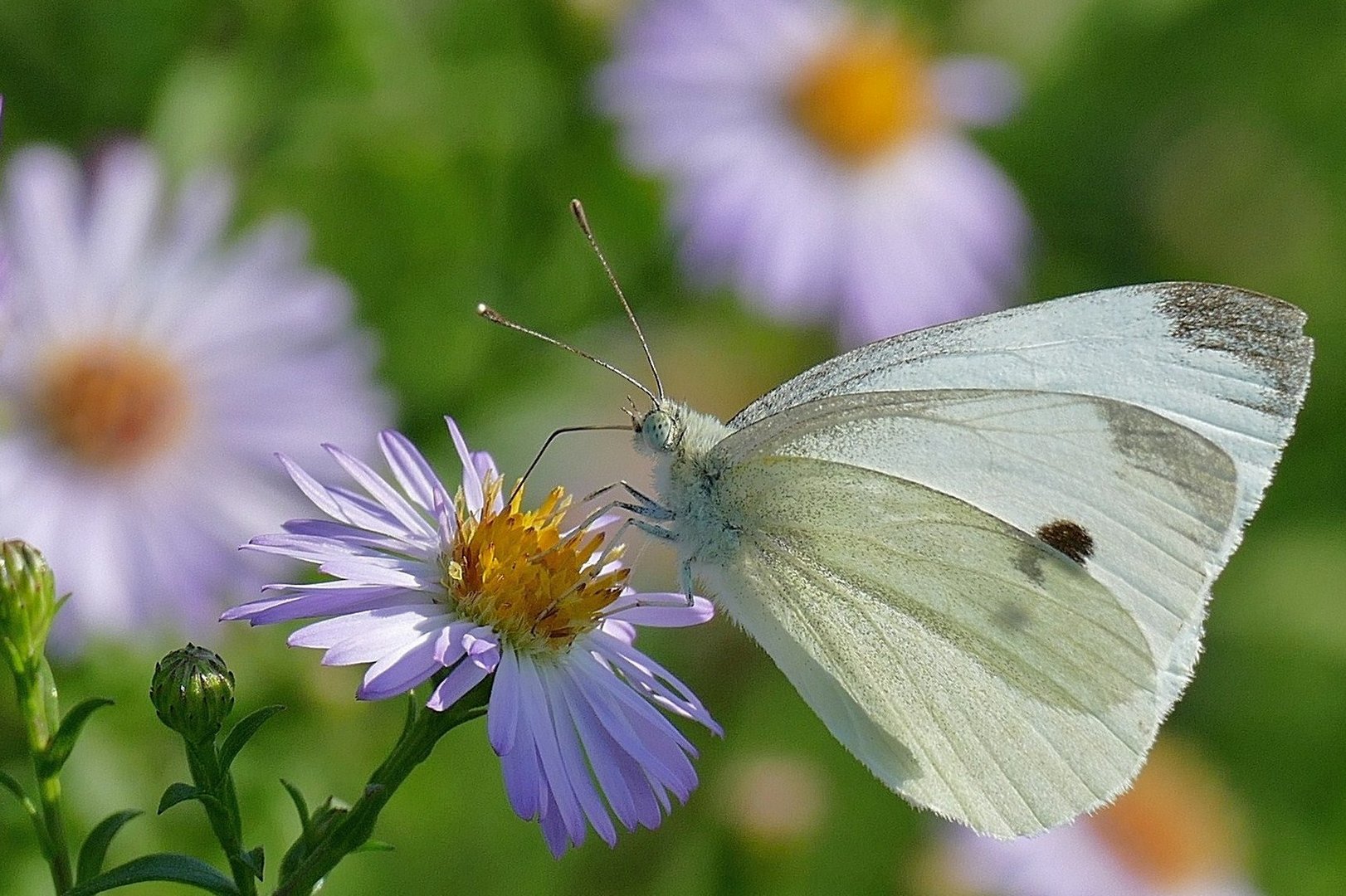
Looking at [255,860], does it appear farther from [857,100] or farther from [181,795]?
[857,100]

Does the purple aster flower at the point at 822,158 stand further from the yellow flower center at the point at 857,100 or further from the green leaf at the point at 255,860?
the green leaf at the point at 255,860

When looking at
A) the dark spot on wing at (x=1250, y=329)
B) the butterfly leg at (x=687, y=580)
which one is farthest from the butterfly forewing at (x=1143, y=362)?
the butterfly leg at (x=687, y=580)

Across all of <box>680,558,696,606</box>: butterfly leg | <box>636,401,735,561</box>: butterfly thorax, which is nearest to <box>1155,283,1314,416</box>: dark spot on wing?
<box>636,401,735,561</box>: butterfly thorax

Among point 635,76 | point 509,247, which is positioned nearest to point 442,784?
point 509,247

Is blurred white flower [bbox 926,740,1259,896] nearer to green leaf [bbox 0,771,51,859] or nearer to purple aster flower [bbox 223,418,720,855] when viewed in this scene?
purple aster flower [bbox 223,418,720,855]

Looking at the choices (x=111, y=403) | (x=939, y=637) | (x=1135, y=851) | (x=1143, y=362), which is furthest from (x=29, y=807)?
(x=1135, y=851)
